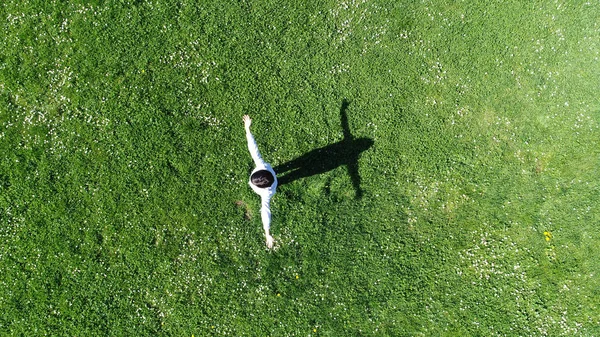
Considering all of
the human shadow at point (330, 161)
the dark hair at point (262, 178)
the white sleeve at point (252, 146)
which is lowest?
the dark hair at point (262, 178)

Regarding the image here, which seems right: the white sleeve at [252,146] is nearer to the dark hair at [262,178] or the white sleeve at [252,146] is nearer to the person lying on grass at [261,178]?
the person lying on grass at [261,178]

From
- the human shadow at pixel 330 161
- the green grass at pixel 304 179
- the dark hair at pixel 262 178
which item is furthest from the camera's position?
the human shadow at pixel 330 161

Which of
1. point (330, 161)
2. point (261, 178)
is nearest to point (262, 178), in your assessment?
point (261, 178)

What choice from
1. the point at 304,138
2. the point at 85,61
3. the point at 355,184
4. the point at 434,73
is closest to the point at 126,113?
the point at 85,61

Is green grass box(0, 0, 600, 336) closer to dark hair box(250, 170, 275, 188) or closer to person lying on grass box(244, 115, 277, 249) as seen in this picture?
person lying on grass box(244, 115, 277, 249)

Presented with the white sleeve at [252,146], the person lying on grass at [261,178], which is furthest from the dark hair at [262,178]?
the white sleeve at [252,146]

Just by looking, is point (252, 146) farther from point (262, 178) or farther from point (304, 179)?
point (304, 179)

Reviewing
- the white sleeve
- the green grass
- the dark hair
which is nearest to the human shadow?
the green grass
